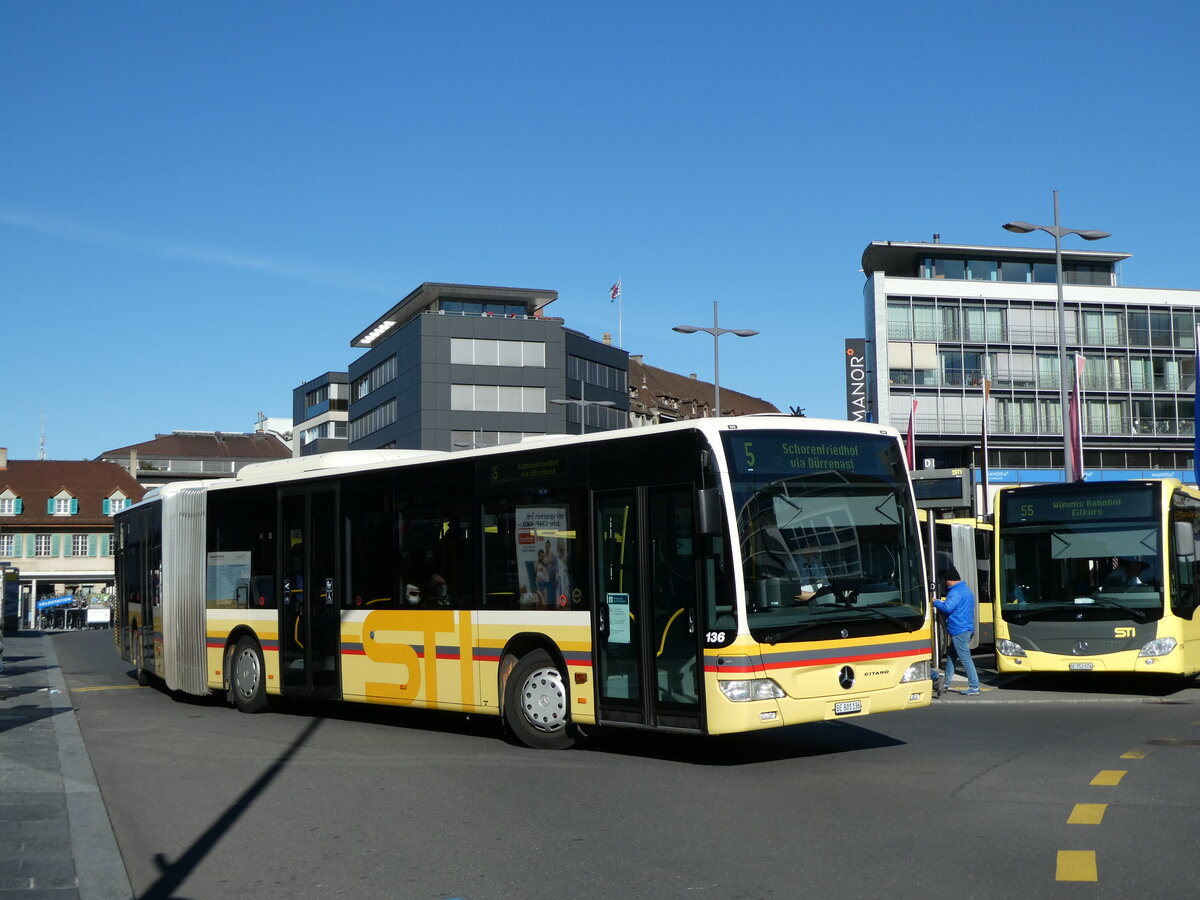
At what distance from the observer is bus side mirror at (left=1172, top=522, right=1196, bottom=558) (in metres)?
18.5

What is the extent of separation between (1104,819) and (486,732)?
299 inches

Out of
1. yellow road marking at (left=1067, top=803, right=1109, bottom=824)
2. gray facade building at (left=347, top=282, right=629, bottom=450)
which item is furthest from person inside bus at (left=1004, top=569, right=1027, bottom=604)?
gray facade building at (left=347, top=282, right=629, bottom=450)

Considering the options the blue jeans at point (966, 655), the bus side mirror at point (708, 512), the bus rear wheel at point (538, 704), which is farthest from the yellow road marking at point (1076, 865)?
the blue jeans at point (966, 655)

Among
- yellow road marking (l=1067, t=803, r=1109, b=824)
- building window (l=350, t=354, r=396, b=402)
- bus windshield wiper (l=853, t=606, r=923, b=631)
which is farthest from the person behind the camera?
building window (l=350, t=354, r=396, b=402)

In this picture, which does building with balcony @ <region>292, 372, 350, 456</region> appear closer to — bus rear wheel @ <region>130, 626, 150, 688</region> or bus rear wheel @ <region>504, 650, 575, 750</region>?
bus rear wheel @ <region>130, 626, 150, 688</region>

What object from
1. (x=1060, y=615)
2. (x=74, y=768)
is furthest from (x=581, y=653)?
(x=1060, y=615)

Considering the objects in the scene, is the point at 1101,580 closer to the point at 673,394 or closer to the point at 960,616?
the point at 960,616

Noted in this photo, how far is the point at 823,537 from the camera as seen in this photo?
11.7m

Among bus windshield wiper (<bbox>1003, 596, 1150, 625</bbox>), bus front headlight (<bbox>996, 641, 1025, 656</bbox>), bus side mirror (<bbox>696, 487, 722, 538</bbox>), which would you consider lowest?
bus front headlight (<bbox>996, 641, 1025, 656</bbox>)

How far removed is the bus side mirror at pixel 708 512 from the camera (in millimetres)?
11031

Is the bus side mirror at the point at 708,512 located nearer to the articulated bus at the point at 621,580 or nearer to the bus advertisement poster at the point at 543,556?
the articulated bus at the point at 621,580

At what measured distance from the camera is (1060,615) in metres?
18.7

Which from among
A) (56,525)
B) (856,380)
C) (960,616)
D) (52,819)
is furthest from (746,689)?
(56,525)

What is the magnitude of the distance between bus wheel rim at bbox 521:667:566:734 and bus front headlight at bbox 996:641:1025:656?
27.5ft
